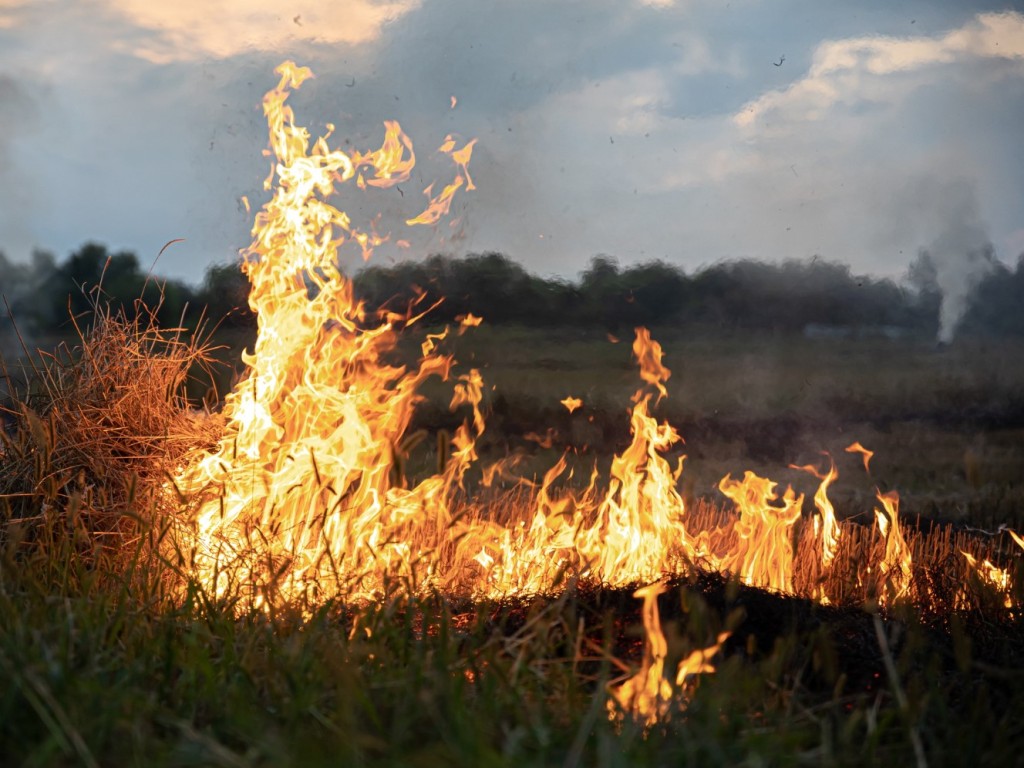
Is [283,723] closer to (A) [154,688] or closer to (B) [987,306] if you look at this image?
(A) [154,688]

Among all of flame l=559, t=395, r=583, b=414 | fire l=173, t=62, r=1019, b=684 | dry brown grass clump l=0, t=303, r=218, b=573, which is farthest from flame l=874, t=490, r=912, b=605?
dry brown grass clump l=0, t=303, r=218, b=573

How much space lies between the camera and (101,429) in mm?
5426

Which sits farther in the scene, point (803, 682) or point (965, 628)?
point (965, 628)

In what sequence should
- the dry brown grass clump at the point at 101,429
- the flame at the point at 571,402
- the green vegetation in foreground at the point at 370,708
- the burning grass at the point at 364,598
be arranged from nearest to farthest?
the green vegetation in foreground at the point at 370,708, the burning grass at the point at 364,598, the dry brown grass clump at the point at 101,429, the flame at the point at 571,402

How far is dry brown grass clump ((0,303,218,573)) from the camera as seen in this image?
5262mm

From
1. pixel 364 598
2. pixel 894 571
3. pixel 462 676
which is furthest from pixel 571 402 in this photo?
pixel 462 676

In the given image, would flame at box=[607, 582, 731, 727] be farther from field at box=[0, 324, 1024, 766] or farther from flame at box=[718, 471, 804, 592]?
flame at box=[718, 471, 804, 592]

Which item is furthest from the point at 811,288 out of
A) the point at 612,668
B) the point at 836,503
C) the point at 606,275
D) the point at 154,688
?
the point at 154,688

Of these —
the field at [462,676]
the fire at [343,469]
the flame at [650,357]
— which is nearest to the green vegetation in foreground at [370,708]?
the field at [462,676]

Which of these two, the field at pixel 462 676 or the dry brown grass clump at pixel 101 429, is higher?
the dry brown grass clump at pixel 101 429

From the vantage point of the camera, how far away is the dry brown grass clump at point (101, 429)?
5.26 m

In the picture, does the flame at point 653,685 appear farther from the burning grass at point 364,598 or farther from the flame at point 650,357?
the flame at point 650,357

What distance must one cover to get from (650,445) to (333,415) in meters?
1.92

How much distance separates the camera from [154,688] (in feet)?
10.4
